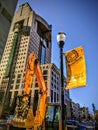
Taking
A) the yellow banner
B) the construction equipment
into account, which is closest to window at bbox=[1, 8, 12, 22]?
the yellow banner

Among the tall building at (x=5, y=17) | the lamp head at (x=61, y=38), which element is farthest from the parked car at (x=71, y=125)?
the tall building at (x=5, y=17)

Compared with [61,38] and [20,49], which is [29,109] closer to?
[61,38]

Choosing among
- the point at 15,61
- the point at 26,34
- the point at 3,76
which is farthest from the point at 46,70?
the point at 26,34

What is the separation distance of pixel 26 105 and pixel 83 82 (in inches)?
244

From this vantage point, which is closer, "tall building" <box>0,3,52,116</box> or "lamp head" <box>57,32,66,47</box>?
"lamp head" <box>57,32,66,47</box>

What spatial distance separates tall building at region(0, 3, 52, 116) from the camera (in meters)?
79.9

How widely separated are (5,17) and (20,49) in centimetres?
9565

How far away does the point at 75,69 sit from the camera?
16.3 ft

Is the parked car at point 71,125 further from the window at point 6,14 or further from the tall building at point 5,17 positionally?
the window at point 6,14

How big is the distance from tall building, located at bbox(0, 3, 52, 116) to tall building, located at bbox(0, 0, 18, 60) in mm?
66425

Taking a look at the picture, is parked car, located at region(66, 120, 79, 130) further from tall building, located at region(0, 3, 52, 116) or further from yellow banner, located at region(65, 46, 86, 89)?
tall building, located at region(0, 3, 52, 116)

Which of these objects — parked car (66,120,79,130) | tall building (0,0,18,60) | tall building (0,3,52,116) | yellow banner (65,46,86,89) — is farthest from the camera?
tall building (0,3,52,116)

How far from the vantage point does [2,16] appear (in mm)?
3309

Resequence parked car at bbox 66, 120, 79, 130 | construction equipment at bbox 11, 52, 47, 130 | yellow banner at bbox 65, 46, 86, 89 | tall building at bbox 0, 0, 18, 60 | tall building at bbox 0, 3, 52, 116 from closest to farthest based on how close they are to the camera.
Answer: tall building at bbox 0, 0, 18, 60
yellow banner at bbox 65, 46, 86, 89
construction equipment at bbox 11, 52, 47, 130
parked car at bbox 66, 120, 79, 130
tall building at bbox 0, 3, 52, 116
